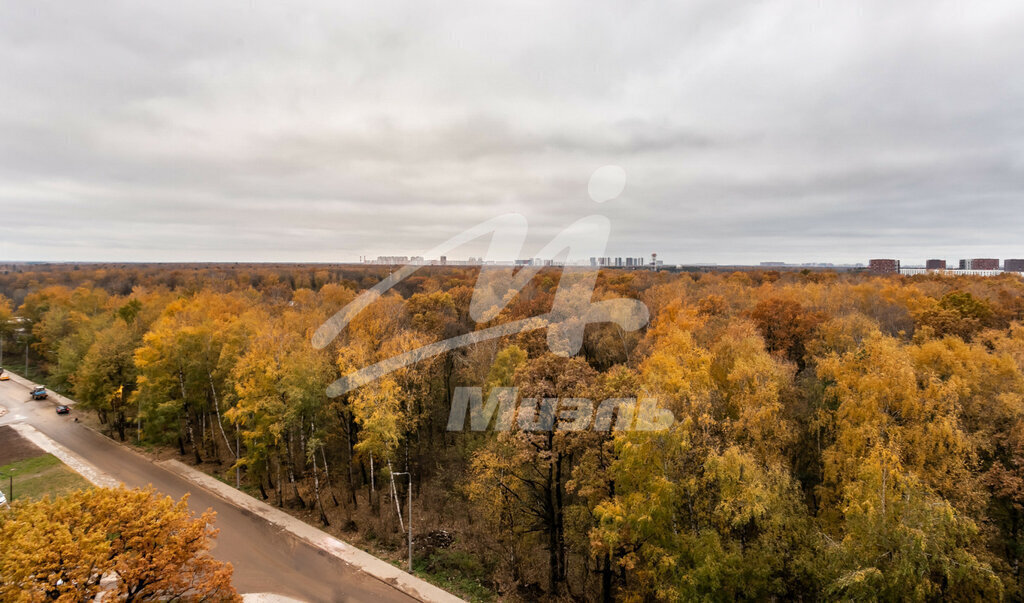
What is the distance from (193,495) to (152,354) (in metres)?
10.6

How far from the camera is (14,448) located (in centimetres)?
3212

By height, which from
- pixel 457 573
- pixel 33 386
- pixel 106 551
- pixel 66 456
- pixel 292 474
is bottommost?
pixel 457 573

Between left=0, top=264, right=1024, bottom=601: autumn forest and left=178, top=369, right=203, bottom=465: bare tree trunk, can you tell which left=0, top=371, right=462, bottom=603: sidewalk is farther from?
left=178, top=369, right=203, bottom=465: bare tree trunk

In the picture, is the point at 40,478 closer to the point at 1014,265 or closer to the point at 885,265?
the point at 885,265

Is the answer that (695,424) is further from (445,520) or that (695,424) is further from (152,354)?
(152,354)

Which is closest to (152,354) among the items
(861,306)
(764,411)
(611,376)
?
(611,376)

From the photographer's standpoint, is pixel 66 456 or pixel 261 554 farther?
pixel 66 456

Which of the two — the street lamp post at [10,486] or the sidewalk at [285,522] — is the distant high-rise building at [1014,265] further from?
the street lamp post at [10,486]

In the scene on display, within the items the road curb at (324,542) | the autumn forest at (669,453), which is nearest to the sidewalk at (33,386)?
the autumn forest at (669,453)

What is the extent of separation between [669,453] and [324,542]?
1775 centimetres

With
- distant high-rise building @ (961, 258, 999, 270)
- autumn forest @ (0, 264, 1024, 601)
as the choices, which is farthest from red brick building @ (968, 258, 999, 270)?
autumn forest @ (0, 264, 1024, 601)

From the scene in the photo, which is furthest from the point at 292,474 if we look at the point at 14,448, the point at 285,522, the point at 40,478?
the point at 14,448

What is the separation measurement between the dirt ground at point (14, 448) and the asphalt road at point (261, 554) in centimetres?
252

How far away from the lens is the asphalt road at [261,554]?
18625mm
